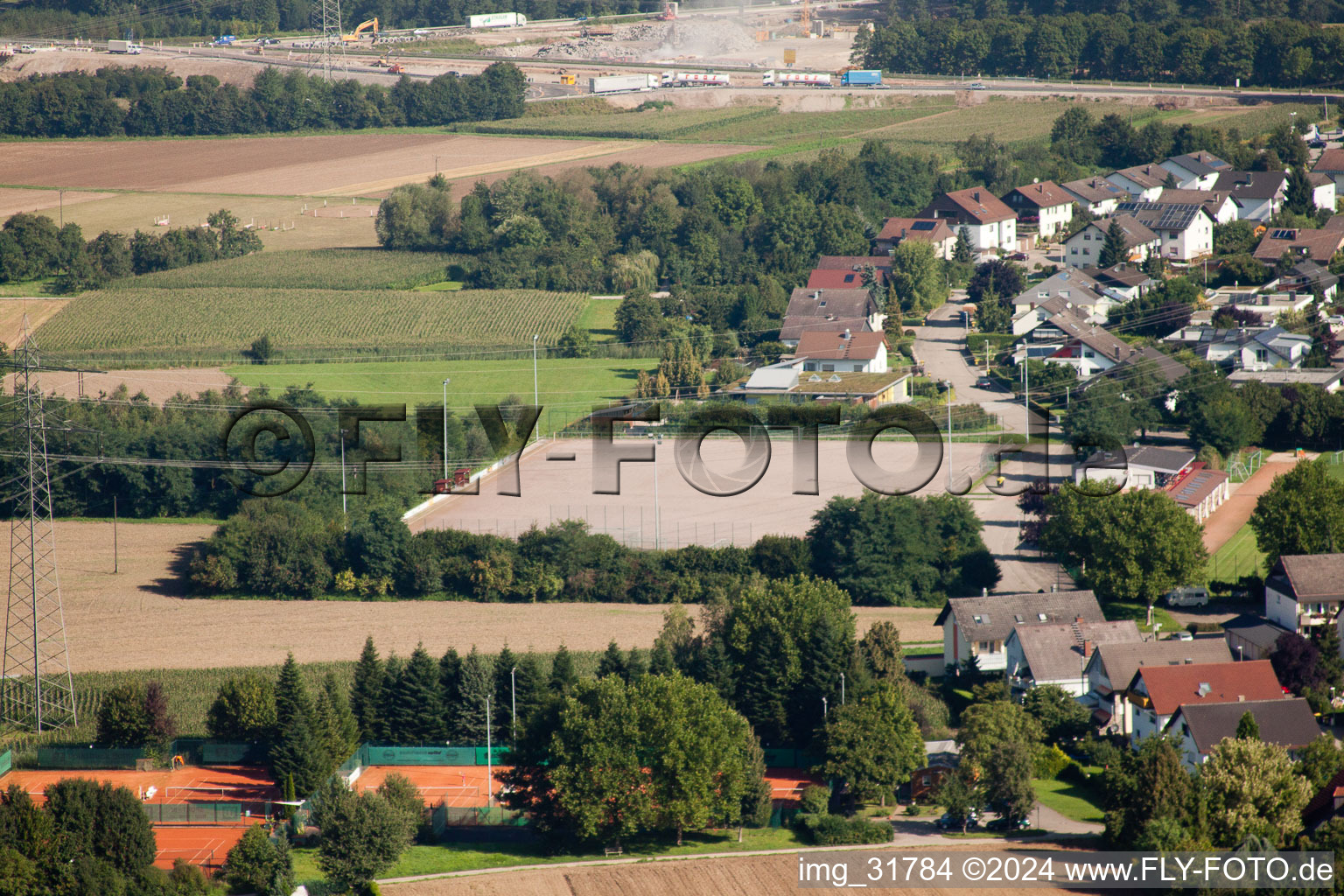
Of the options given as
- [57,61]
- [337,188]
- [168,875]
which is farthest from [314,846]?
[57,61]

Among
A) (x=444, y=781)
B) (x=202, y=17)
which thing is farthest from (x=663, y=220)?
(x=202, y=17)

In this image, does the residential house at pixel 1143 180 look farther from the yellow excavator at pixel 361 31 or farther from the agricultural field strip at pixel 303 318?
the yellow excavator at pixel 361 31

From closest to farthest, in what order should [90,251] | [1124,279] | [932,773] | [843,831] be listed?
[843,831] → [932,773] → [1124,279] → [90,251]

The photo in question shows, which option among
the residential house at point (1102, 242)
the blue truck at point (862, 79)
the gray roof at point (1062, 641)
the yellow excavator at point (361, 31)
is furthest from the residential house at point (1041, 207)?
the yellow excavator at point (361, 31)

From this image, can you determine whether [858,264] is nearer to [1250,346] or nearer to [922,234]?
[922,234]

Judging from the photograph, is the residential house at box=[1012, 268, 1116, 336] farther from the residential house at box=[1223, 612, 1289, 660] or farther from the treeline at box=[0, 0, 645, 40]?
the treeline at box=[0, 0, 645, 40]

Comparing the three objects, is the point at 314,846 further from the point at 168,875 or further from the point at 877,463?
the point at 877,463
